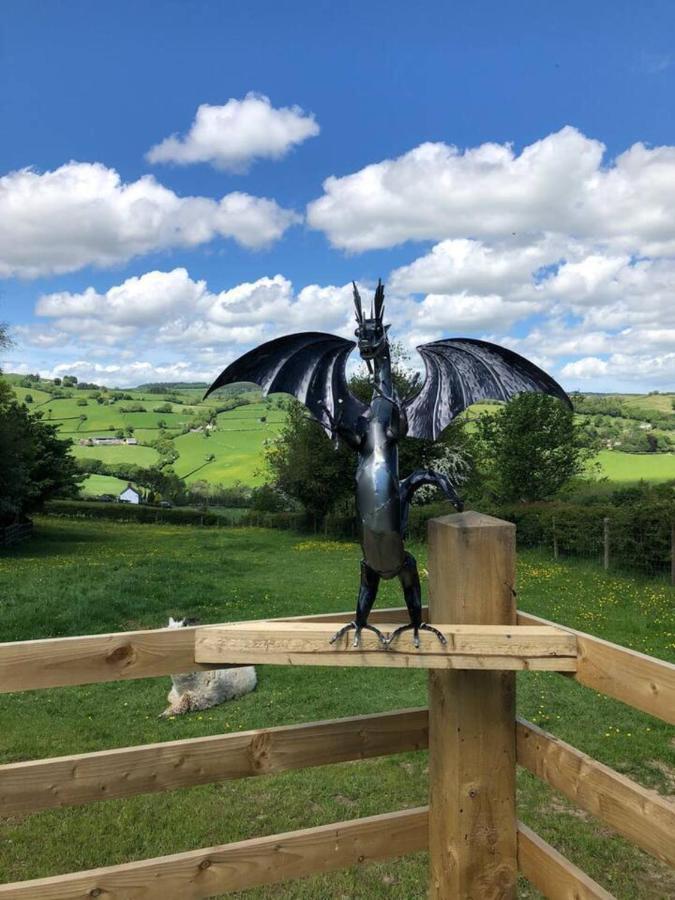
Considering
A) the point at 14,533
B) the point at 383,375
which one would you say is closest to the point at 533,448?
the point at 14,533

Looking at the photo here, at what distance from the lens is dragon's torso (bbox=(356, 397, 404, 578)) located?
2.03m

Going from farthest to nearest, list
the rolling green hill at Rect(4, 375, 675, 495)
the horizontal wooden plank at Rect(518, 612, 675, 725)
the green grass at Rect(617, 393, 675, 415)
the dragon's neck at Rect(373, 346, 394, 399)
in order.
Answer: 1. the green grass at Rect(617, 393, 675, 415)
2. the rolling green hill at Rect(4, 375, 675, 495)
3. the dragon's neck at Rect(373, 346, 394, 399)
4. the horizontal wooden plank at Rect(518, 612, 675, 725)

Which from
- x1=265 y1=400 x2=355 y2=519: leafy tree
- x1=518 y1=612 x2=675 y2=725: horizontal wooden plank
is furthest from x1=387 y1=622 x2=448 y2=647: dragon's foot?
x1=265 y1=400 x2=355 y2=519: leafy tree

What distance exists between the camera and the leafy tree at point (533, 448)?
23219 millimetres

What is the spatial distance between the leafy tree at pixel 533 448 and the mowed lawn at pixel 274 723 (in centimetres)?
1136

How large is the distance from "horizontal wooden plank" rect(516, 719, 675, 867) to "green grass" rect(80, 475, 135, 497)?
→ 145 feet

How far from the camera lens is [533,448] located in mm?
23406

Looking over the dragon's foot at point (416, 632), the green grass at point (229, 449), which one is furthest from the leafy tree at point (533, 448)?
the green grass at point (229, 449)

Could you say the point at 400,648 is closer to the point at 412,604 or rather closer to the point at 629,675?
the point at 412,604

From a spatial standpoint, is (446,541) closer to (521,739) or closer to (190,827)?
(521,739)

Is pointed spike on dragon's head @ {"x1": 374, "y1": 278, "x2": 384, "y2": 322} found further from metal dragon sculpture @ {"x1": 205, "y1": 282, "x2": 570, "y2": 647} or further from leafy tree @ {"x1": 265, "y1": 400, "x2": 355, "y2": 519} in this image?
leafy tree @ {"x1": 265, "y1": 400, "x2": 355, "y2": 519}

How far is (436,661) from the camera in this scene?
1966 mm

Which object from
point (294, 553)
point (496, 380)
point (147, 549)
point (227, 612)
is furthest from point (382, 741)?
point (147, 549)

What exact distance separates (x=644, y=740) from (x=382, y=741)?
4077mm
